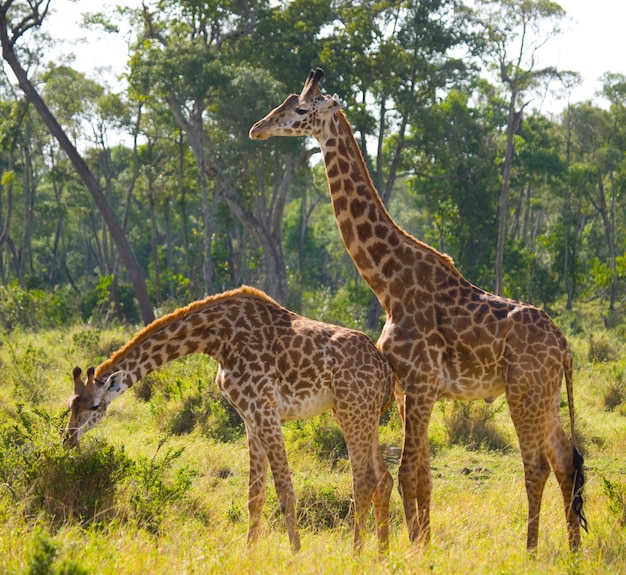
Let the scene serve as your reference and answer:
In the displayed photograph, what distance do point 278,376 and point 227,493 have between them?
7.37 feet

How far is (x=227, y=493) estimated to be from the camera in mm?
8492

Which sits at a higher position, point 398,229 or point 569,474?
point 398,229

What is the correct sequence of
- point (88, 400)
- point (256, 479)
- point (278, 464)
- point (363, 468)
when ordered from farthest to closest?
point (256, 479) → point (363, 468) → point (278, 464) → point (88, 400)

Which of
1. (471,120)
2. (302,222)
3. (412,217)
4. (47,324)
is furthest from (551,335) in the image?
(412,217)

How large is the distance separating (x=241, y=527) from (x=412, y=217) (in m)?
52.2

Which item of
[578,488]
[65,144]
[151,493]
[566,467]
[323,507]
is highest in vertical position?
[65,144]

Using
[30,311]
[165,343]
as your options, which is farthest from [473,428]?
[30,311]

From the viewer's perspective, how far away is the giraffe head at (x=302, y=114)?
6984 millimetres

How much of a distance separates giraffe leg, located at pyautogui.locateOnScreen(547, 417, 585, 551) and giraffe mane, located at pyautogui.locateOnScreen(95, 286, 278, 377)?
2.37 metres

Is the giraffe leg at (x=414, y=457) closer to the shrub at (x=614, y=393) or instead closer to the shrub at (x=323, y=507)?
the shrub at (x=323, y=507)

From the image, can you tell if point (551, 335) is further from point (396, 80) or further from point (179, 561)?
point (396, 80)

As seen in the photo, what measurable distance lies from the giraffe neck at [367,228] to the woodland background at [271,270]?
6.57 feet

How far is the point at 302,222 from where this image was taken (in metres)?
50.8

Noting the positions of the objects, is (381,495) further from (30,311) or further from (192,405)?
(30,311)
